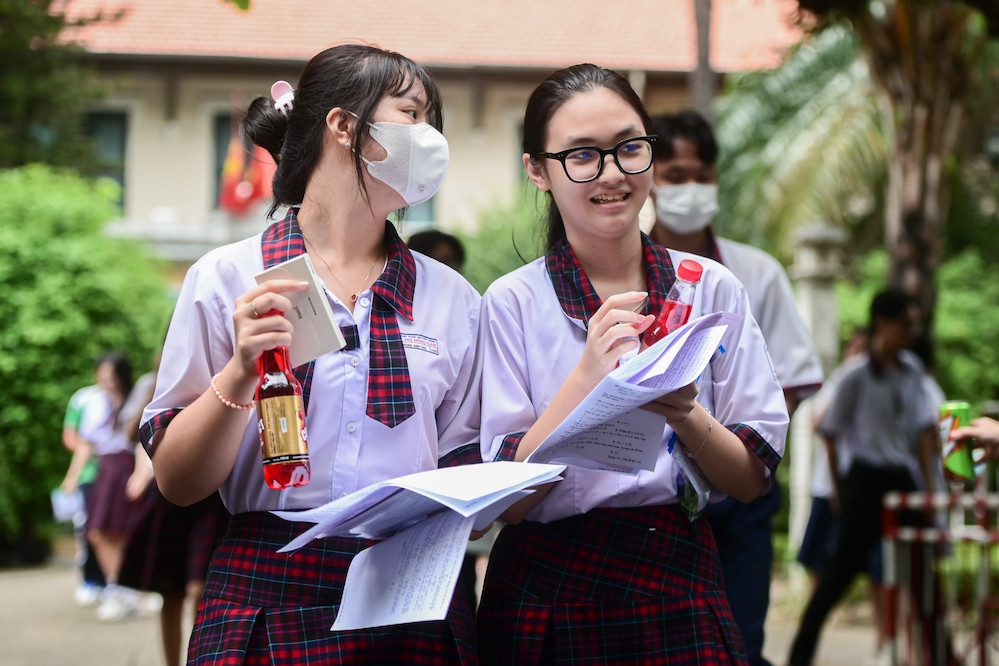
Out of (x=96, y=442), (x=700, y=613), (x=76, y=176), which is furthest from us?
(x=76, y=176)

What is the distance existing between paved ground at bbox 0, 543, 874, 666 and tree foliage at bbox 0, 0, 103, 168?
7337 mm

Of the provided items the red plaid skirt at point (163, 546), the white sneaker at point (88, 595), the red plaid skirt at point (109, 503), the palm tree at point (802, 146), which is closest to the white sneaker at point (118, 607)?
the white sneaker at point (88, 595)

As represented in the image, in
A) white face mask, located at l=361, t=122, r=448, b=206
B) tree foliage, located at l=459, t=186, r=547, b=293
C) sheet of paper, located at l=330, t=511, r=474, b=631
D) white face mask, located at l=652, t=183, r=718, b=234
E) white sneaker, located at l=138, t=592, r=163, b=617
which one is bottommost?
white sneaker, located at l=138, t=592, r=163, b=617

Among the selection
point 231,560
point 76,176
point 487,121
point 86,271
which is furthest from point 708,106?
point 487,121

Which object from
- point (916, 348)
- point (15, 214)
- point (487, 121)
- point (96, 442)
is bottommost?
point (96, 442)

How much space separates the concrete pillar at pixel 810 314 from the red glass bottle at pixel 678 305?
25.5 feet

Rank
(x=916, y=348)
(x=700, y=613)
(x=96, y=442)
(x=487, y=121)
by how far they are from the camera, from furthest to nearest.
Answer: (x=487, y=121) → (x=96, y=442) → (x=916, y=348) → (x=700, y=613)

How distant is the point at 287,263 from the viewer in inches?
83.6

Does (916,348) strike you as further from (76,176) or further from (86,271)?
(76,176)

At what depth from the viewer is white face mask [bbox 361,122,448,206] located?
2.45 meters

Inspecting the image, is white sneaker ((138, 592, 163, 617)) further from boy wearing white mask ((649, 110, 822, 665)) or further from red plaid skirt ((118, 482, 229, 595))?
boy wearing white mask ((649, 110, 822, 665))

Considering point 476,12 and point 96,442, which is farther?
point 476,12

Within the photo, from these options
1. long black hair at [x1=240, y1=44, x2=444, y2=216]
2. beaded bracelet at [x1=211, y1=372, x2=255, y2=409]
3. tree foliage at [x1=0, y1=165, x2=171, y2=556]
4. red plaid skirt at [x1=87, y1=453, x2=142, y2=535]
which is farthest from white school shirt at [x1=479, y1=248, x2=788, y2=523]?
tree foliage at [x1=0, y1=165, x2=171, y2=556]

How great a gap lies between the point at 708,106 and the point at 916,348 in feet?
5.99
